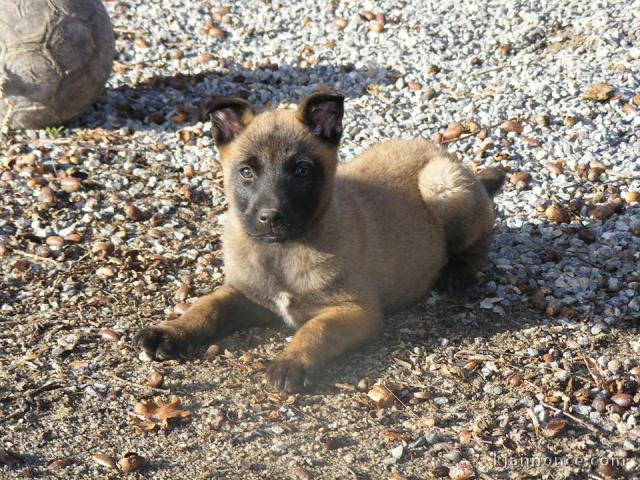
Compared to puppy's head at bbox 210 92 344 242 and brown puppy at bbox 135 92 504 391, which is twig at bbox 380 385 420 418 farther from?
puppy's head at bbox 210 92 344 242

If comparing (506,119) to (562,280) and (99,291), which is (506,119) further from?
(99,291)

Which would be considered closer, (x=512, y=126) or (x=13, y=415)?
(x=13, y=415)

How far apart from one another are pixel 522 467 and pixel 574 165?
142 inches

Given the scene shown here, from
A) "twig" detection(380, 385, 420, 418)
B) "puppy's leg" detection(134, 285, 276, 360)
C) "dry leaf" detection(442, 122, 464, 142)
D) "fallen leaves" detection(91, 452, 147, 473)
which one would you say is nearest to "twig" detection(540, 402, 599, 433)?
"twig" detection(380, 385, 420, 418)

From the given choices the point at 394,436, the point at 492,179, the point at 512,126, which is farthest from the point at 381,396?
the point at 512,126

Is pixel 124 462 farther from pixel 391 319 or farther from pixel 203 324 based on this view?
pixel 391 319

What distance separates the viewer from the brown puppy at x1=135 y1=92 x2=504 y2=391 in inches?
212

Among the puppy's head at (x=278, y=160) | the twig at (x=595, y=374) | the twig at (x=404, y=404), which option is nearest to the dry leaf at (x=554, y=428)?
the twig at (x=595, y=374)

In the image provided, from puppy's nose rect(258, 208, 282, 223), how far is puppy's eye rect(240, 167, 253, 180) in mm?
291

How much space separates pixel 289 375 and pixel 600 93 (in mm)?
4591

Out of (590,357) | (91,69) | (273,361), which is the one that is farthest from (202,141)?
(590,357)

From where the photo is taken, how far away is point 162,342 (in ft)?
17.8

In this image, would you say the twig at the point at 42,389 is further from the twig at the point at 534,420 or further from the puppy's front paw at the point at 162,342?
the twig at the point at 534,420

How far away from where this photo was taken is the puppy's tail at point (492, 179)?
23.0 ft
